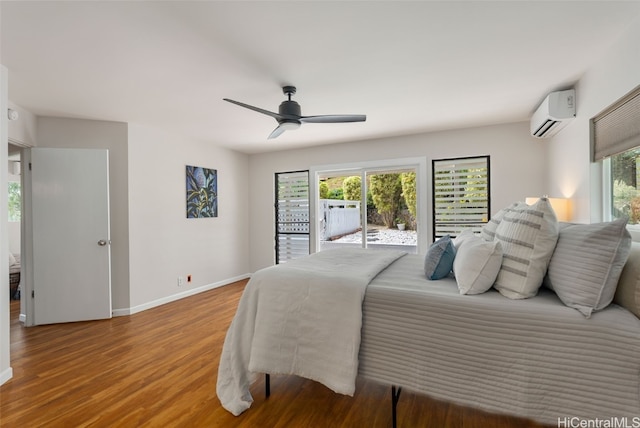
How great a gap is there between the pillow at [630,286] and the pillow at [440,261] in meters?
0.78

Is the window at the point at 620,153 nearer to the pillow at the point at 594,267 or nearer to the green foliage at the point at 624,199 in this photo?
the green foliage at the point at 624,199

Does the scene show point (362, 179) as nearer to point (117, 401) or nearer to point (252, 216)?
point (252, 216)

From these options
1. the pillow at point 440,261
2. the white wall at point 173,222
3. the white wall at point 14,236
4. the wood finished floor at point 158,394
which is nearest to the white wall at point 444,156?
the white wall at point 173,222

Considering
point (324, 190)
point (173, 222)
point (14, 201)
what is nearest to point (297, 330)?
point (173, 222)

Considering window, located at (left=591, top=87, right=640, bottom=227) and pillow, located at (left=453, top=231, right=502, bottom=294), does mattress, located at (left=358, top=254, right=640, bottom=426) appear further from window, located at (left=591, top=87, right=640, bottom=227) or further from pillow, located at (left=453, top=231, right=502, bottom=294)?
window, located at (left=591, top=87, right=640, bottom=227)

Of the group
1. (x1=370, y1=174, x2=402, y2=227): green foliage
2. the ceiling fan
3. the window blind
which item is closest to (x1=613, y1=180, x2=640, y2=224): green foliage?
the window blind

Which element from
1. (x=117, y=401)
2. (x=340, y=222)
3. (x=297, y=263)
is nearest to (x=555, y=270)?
(x=297, y=263)

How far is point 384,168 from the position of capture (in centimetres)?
461

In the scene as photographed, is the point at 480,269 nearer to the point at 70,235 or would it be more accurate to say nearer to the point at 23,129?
the point at 70,235

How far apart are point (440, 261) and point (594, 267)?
752mm

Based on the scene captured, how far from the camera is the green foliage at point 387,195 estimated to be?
4.60 m

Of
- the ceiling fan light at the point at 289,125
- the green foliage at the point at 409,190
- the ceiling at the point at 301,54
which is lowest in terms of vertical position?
the green foliage at the point at 409,190

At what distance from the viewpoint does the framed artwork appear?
4.50 metres

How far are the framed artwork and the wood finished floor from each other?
6.75 feet
